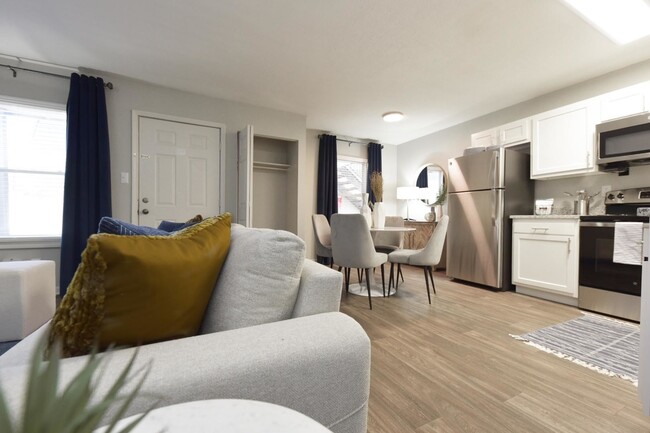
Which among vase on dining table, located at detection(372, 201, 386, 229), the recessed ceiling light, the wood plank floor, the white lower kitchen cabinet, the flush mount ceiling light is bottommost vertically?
the wood plank floor

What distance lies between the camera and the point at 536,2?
2.04 meters

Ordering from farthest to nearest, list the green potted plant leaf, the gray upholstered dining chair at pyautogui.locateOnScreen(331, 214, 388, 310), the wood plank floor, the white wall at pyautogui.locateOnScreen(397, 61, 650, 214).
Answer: the white wall at pyautogui.locateOnScreen(397, 61, 650, 214) → the gray upholstered dining chair at pyautogui.locateOnScreen(331, 214, 388, 310) → the wood plank floor → the green potted plant leaf

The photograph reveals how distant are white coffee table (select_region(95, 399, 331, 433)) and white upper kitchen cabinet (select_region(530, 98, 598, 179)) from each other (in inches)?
146

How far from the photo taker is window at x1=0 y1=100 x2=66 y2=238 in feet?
9.62

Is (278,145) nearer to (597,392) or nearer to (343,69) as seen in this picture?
(343,69)

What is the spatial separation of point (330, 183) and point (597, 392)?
4.27 metres

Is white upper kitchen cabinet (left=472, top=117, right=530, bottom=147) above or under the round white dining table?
above

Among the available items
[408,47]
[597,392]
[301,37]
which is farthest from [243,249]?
[408,47]

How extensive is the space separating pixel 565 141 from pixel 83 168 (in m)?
5.19

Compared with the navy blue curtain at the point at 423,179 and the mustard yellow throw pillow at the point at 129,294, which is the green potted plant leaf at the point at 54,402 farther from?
the navy blue curtain at the point at 423,179

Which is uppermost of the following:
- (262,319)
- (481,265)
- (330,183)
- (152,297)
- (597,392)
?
(330,183)

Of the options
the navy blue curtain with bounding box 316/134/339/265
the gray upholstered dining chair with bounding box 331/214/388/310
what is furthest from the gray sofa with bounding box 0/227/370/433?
the navy blue curtain with bounding box 316/134/339/265

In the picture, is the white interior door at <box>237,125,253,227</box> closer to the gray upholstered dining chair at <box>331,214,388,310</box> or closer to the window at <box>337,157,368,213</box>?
the gray upholstered dining chair at <box>331,214,388,310</box>

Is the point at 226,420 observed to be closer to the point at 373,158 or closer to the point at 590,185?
the point at 590,185
